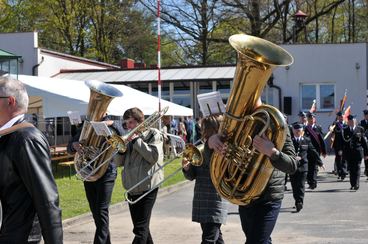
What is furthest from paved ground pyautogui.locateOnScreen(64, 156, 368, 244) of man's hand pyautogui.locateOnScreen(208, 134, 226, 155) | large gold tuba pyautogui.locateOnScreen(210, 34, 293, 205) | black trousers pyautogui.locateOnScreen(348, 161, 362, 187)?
man's hand pyautogui.locateOnScreen(208, 134, 226, 155)

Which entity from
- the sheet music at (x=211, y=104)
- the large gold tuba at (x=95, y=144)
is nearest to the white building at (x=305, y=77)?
the large gold tuba at (x=95, y=144)

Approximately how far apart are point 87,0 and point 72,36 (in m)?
3.19

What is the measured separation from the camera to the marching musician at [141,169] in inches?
262

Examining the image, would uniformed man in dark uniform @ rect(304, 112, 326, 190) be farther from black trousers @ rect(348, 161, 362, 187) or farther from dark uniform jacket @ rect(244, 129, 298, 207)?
dark uniform jacket @ rect(244, 129, 298, 207)

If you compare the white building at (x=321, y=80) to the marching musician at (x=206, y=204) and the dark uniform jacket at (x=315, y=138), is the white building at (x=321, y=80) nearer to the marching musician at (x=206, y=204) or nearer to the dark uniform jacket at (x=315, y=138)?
the dark uniform jacket at (x=315, y=138)

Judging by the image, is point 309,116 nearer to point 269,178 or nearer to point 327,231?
point 327,231

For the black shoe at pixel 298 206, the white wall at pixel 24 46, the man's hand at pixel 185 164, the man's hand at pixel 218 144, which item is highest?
the white wall at pixel 24 46

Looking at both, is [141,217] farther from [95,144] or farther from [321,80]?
[321,80]

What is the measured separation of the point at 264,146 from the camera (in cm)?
459

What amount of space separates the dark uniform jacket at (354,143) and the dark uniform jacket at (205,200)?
8.90 m

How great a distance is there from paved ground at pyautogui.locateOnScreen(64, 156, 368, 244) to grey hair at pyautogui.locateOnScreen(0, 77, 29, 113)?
5.21 m

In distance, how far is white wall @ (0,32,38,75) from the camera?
3069 cm

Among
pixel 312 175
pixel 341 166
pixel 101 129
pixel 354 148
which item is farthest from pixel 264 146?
pixel 341 166

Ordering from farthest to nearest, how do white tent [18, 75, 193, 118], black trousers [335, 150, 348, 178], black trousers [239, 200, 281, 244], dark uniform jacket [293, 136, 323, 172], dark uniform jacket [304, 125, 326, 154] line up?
white tent [18, 75, 193, 118] → black trousers [335, 150, 348, 178] → dark uniform jacket [304, 125, 326, 154] → dark uniform jacket [293, 136, 323, 172] → black trousers [239, 200, 281, 244]
